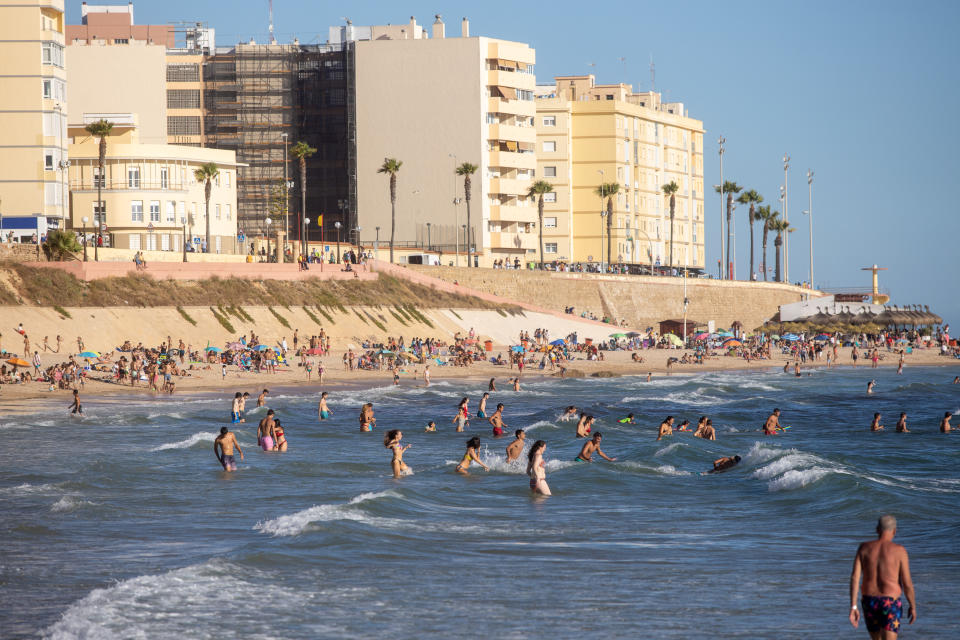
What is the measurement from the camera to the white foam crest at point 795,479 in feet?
77.8

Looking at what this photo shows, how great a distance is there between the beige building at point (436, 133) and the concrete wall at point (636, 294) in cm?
1166

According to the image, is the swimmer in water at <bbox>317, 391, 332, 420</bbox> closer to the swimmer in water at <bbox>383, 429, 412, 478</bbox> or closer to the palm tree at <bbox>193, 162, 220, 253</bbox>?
the swimmer in water at <bbox>383, 429, 412, 478</bbox>

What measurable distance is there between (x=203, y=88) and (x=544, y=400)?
6309 cm

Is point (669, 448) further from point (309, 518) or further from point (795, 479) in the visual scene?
point (309, 518)

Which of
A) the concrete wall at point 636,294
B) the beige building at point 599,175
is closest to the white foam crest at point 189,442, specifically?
the concrete wall at point 636,294

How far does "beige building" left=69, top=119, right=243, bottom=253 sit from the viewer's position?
7306cm

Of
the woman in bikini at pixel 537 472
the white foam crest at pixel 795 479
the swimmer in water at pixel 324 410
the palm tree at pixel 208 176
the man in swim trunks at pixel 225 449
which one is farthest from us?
the palm tree at pixel 208 176

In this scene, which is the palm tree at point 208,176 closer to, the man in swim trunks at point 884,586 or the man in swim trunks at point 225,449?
the man in swim trunks at point 225,449

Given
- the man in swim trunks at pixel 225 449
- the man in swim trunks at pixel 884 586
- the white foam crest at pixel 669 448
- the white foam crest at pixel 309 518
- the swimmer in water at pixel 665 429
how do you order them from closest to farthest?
the man in swim trunks at pixel 884 586
the white foam crest at pixel 309 518
the man in swim trunks at pixel 225 449
the white foam crest at pixel 669 448
the swimmer in water at pixel 665 429

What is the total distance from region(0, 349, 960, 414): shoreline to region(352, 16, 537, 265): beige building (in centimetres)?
2513

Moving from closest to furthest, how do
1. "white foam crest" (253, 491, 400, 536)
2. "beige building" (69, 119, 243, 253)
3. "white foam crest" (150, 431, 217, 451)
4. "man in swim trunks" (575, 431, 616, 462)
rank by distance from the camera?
1. "white foam crest" (253, 491, 400, 536)
2. "man in swim trunks" (575, 431, 616, 462)
3. "white foam crest" (150, 431, 217, 451)
4. "beige building" (69, 119, 243, 253)

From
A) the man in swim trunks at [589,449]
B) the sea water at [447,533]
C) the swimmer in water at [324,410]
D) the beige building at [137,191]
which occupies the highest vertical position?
the beige building at [137,191]

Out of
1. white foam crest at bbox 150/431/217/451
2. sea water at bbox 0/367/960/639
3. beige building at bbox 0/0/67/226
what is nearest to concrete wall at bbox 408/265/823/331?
beige building at bbox 0/0/67/226

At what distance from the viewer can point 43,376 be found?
4488 centimetres
